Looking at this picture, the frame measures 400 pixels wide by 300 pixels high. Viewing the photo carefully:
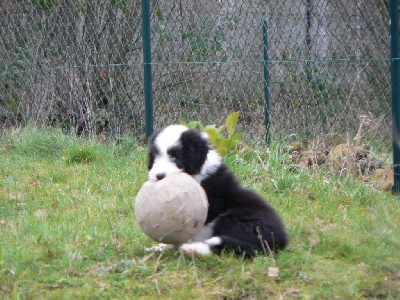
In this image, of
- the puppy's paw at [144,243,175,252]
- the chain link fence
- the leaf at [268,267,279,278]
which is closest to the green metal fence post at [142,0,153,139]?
the chain link fence

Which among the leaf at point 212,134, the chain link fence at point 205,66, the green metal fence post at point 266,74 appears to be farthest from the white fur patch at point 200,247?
the green metal fence post at point 266,74

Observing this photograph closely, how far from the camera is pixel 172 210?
3.67m

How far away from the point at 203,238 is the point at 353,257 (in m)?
0.87

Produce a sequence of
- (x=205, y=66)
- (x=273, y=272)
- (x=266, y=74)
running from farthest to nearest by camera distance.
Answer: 1. (x=205, y=66)
2. (x=266, y=74)
3. (x=273, y=272)

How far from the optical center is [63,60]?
8086 millimetres

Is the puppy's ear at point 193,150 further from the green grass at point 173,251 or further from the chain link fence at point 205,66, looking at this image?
the chain link fence at point 205,66

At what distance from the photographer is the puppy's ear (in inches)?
161

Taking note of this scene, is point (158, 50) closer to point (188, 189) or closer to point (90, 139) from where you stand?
point (90, 139)

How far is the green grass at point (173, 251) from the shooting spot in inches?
133

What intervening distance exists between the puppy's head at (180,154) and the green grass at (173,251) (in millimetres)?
466

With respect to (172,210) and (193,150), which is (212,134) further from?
(172,210)

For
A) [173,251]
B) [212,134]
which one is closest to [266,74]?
[212,134]

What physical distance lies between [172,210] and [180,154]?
0.49 metres

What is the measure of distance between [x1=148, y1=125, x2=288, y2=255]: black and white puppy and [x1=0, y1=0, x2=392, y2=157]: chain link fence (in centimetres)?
250
